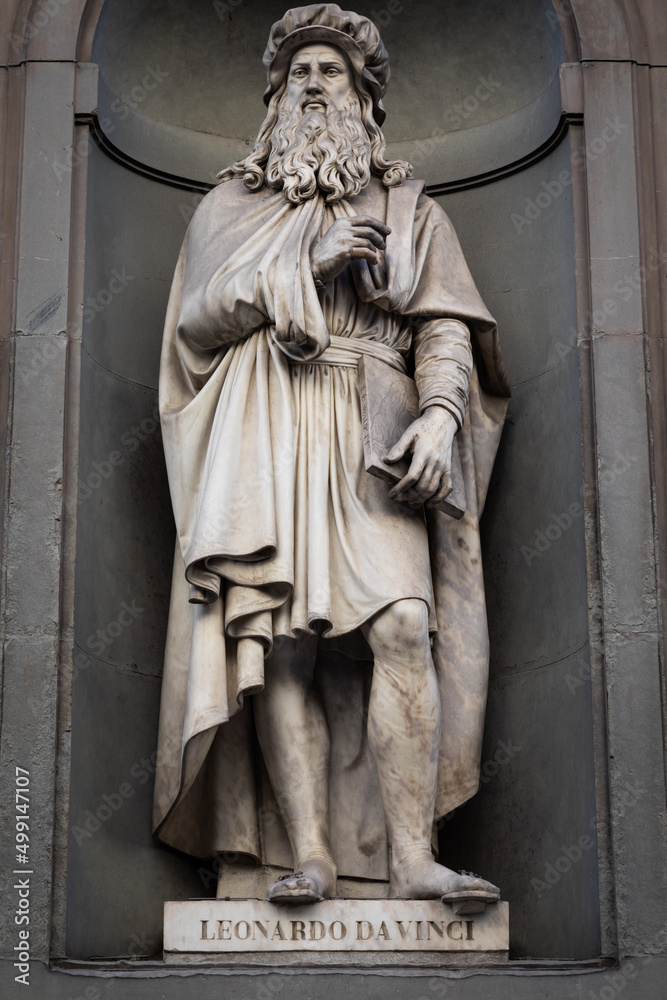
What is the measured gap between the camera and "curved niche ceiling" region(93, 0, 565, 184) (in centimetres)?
718

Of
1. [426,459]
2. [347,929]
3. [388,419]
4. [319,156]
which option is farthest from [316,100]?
[347,929]

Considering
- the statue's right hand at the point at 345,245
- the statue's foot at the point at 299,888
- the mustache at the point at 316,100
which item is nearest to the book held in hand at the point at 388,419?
→ the statue's right hand at the point at 345,245

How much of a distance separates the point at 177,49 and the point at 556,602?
2782mm

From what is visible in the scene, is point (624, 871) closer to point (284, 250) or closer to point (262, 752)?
point (262, 752)

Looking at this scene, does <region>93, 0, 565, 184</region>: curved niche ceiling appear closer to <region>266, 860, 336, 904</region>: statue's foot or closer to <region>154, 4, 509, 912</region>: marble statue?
<region>154, 4, 509, 912</region>: marble statue

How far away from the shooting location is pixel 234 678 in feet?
19.3

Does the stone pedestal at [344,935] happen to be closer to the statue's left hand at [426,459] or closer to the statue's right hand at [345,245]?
the statue's left hand at [426,459]

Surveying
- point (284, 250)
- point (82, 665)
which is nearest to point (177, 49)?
point (284, 250)

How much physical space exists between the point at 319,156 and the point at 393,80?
4.54ft

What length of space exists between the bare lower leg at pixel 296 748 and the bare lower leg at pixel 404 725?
8.8 inches

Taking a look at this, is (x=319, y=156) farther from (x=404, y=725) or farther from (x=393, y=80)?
(x=404, y=725)

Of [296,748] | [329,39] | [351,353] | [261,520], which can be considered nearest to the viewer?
[261,520]

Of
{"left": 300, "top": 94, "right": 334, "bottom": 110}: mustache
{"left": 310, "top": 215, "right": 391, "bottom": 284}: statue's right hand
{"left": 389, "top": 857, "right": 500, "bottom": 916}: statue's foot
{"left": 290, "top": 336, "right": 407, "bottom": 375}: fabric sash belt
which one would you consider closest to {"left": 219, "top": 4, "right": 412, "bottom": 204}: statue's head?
{"left": 300, "top": 94, "right": 334, "bottom": 110}: mustache

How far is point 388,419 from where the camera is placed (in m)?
6.04
